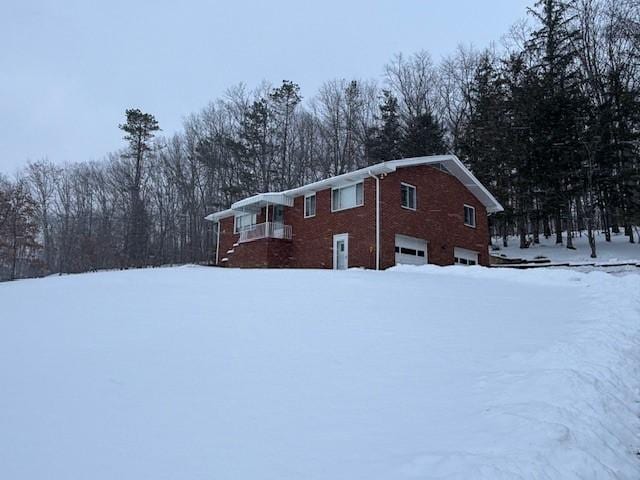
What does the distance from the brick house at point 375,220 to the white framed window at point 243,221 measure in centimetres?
9

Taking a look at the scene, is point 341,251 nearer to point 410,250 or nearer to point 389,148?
point 410,250

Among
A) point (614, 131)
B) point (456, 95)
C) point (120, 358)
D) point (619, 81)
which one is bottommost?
point (120, 358)

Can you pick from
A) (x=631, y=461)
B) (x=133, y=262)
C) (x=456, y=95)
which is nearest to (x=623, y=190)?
(x=456, y=95)

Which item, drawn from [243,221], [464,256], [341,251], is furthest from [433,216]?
[243,221]

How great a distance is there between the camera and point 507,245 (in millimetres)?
30531

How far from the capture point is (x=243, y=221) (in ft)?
85.5

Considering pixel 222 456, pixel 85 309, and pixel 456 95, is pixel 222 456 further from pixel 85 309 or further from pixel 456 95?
pixel 456 95

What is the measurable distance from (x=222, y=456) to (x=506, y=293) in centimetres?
893

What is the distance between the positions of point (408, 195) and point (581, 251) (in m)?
12.7

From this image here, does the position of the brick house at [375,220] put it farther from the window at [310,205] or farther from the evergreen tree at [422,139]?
the evergreen tree at [422,139]

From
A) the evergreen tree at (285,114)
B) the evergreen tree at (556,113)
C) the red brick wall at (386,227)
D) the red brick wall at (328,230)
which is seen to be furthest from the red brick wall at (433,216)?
the evergreen tree at (285,114)

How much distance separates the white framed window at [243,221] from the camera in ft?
82.1

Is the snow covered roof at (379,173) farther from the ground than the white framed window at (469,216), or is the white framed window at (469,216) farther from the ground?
the snow covered roof at (379,173)

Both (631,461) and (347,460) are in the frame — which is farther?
(631,461)
